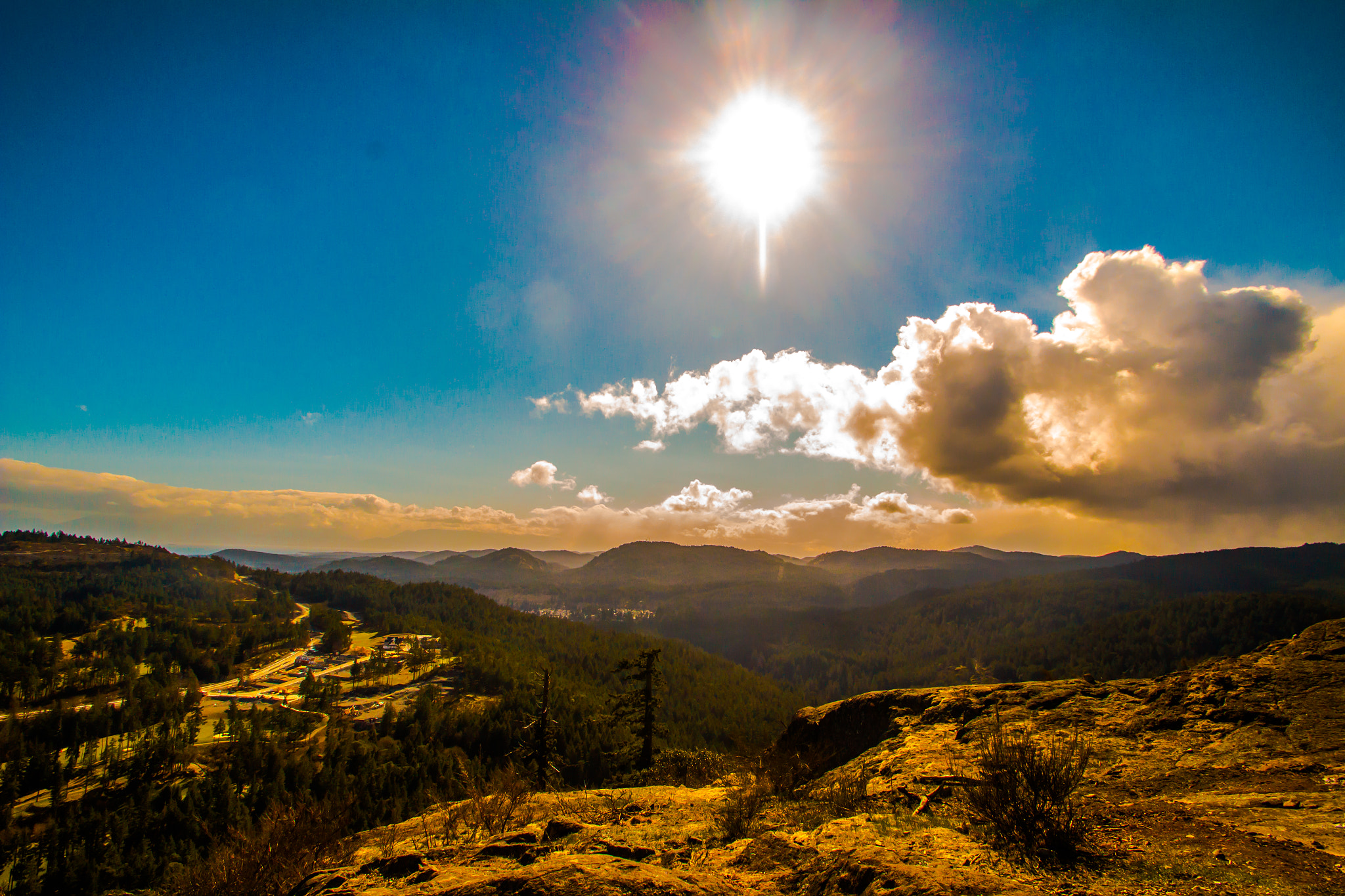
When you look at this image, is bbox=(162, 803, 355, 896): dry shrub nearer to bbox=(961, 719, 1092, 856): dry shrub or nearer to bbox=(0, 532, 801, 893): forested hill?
bbox=(0, 532, 801, 893): forested hill

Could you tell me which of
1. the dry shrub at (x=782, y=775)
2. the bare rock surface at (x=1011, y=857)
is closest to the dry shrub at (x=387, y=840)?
the bare rock surface at (x=1011, y=857)

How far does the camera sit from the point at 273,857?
30.7 feet

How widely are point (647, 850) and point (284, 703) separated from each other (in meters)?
172

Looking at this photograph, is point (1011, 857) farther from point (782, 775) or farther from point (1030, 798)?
point (782, 775)

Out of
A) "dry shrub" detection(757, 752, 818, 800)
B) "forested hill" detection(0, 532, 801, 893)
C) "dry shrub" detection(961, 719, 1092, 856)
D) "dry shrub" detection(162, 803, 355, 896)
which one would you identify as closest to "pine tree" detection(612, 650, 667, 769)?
"forested hill" detection(0, 532, 801, 893)

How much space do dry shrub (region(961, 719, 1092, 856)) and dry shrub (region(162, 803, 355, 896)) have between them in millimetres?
11196

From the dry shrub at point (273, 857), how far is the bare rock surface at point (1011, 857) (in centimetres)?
91

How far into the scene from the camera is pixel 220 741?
105m

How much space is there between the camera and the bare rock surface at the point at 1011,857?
5766 mm

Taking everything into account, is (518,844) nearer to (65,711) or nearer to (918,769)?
(918,769)

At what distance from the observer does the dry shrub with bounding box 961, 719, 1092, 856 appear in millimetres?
6609

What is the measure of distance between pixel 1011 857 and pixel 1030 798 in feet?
3.12

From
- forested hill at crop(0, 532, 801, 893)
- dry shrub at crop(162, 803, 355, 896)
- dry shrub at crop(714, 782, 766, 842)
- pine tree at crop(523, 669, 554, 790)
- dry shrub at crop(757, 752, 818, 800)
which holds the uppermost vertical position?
dry shrub at crop(714, 782, 766, 842)

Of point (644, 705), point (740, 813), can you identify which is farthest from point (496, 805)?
point (644, 705)
